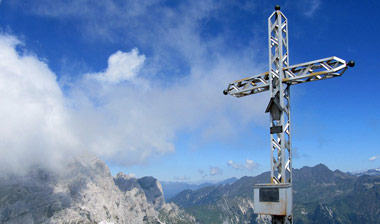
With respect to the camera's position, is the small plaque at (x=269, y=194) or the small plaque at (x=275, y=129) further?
the small plaque at (x=275, y=129)

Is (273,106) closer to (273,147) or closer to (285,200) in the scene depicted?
(273,147)

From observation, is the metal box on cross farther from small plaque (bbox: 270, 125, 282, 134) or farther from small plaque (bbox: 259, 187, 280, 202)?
small plaque (bbox: 270, 125, 282, 134)

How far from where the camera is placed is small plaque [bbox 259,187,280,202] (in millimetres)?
10789

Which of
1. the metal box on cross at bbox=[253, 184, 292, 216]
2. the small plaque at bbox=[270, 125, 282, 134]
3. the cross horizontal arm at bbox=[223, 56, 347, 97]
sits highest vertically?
the cross horizontal arm at bbox=[223, 56, 347, 97]

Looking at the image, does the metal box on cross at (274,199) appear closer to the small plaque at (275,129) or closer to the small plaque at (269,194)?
the small plaque at (269,194)

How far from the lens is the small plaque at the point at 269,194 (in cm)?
1079

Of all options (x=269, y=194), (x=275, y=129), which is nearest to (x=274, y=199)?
(x=269, y=194)

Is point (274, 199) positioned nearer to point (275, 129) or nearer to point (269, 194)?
point (269, 194)

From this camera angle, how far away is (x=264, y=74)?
40.2 feet

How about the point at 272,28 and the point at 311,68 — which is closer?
the point at 311,68

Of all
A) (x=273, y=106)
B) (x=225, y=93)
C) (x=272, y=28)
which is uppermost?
(x=272, y=28)

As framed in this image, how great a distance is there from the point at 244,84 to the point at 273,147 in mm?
3109

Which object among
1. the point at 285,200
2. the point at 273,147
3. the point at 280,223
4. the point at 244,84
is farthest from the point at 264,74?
the point at 280,223

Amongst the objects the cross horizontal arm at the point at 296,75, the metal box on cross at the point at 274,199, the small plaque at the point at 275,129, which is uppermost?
the cross horizontal arm at the point at 296,75
